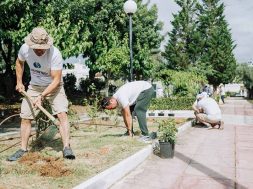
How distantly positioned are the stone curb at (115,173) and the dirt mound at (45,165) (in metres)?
0.56

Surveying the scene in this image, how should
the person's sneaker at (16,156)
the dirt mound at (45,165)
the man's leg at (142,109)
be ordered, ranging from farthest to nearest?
the man's leg at (142,109) → the person's sneaker at (16,156) → the dirt mound at (45,165)

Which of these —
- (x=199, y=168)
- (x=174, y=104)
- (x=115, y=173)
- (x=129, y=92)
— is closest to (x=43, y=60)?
(x=115, y=173)

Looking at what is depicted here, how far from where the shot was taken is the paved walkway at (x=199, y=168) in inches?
207

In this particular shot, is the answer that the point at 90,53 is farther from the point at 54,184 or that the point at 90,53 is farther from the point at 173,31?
the point at 173,31

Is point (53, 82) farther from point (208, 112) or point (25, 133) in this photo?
point (208, 112)

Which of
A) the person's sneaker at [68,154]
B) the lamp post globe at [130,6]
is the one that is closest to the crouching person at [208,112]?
the lamp post globe at [130,6]

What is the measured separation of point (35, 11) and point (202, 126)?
686 centimetres

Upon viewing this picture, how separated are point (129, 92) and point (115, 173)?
2.83 meters

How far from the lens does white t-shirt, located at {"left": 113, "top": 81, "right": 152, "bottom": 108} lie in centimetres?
766

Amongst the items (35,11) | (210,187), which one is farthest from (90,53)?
(210,187)

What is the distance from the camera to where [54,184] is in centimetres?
472

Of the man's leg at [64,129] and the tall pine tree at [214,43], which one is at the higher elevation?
the tall pine tree at [214,43]

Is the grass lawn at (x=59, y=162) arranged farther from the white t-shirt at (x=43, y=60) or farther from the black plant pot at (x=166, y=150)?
the white t-shirt at (x=43, y=60)

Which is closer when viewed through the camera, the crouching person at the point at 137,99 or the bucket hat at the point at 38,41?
the bucket hat at the point at 38,41
